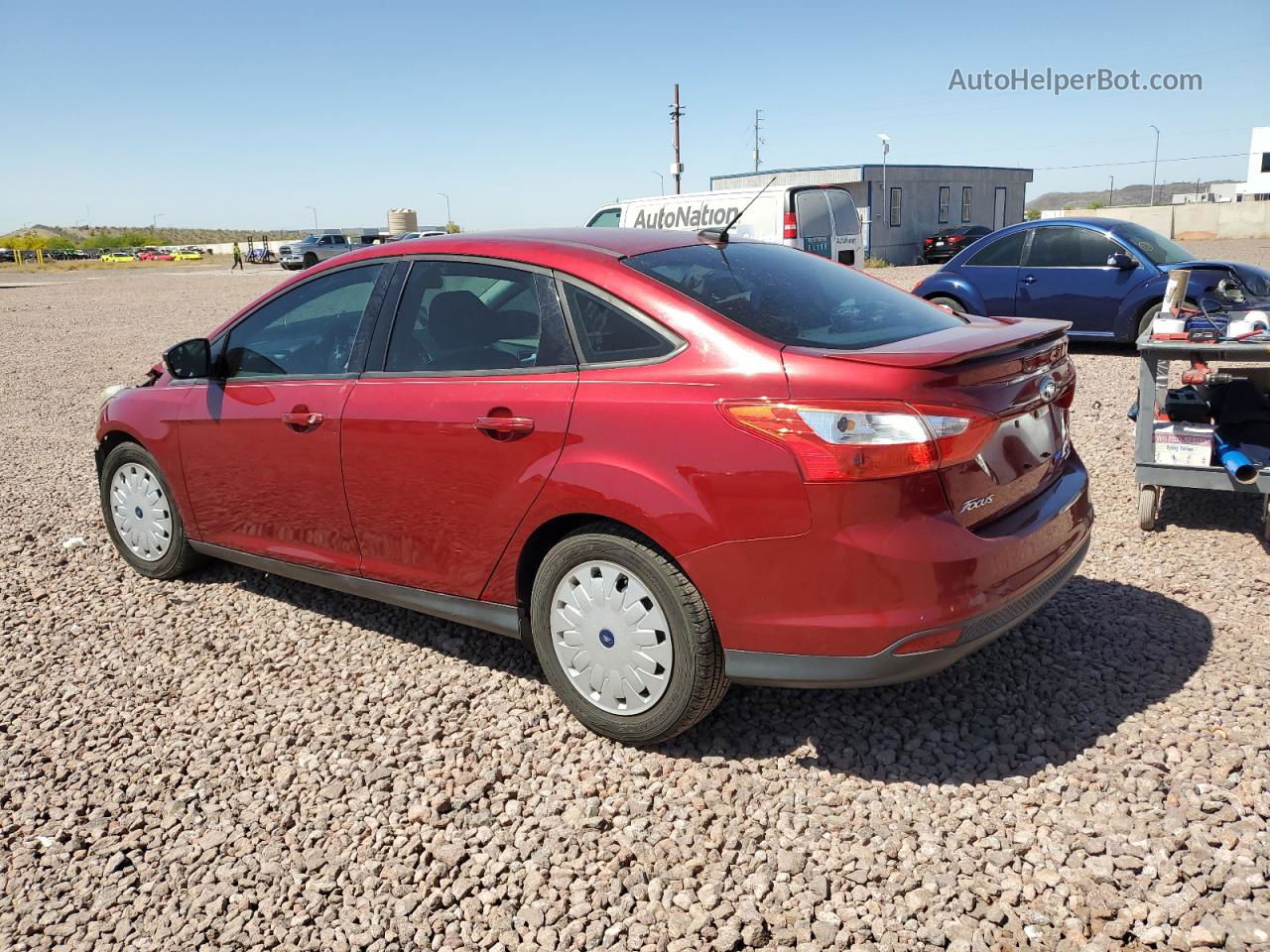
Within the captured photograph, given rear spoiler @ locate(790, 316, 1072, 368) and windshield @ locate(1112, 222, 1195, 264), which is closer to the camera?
rear spoiler @ locate(790, 316, 1072, 368)

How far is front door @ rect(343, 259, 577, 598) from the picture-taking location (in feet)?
11.1

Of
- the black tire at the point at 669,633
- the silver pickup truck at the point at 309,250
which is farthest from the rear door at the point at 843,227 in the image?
the silver pickup truck at the point at 309,250

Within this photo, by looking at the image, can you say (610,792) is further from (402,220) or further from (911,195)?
(402,220)

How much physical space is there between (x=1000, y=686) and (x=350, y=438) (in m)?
2.63

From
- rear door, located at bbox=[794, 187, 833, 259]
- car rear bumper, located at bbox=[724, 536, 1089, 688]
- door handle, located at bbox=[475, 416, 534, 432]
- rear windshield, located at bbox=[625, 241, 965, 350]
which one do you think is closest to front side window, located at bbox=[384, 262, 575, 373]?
door handle, located at bbox=[475, 416, 534, 432]

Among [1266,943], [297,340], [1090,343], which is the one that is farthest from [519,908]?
[1090,343]

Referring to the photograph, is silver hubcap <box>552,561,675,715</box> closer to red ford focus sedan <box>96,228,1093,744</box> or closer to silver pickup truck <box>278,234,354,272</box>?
red ford focus sedan <box>96,228,1093,744</box>

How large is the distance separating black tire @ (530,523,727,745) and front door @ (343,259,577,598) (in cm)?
24

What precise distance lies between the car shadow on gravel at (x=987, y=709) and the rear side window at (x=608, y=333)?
1334 millimetres

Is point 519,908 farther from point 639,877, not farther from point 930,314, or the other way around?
point 930,314

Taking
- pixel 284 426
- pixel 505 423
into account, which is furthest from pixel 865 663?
pixel 284 426

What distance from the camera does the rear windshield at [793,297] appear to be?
3.17 m

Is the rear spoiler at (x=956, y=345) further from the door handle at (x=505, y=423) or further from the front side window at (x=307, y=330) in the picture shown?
the front side window at (x=307, y=330)

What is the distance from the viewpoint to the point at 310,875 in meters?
2.82
